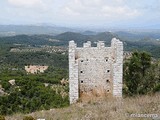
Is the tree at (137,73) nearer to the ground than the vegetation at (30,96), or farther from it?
farther from it

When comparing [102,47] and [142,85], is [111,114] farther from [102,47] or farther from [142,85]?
[142,85]

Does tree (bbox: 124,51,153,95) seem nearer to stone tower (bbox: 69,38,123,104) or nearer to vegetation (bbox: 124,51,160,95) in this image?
vegetation (bbox: 124,51,160,95)

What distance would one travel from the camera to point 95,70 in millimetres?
14406

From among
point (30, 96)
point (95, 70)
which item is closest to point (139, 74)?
point (95, 70)

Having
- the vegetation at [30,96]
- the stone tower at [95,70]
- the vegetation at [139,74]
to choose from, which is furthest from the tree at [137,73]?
the stone tower at [95,70]

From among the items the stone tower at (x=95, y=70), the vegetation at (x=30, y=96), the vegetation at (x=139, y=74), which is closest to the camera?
the stone tower at (x=95, y=70)

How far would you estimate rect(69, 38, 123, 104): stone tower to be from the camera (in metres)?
14.1

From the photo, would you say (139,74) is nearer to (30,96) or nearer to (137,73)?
(137,73)

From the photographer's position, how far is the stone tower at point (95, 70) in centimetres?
1414

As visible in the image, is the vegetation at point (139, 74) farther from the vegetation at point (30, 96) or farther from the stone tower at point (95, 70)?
the stone tower at point (95, 70)

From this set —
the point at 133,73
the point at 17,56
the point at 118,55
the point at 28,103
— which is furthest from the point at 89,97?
the point at 17,56

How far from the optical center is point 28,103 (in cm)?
3362

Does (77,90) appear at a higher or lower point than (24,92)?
higher

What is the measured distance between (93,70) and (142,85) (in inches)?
326
